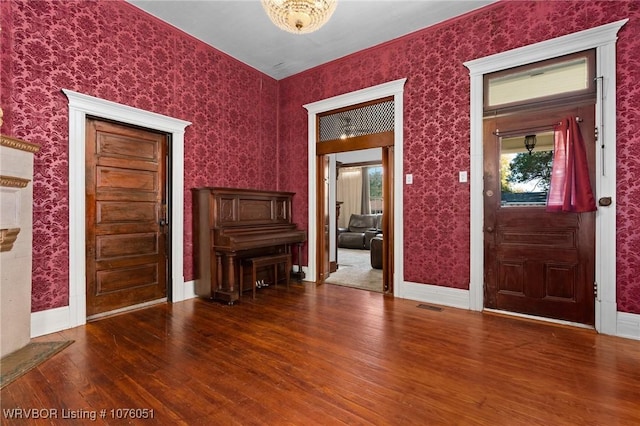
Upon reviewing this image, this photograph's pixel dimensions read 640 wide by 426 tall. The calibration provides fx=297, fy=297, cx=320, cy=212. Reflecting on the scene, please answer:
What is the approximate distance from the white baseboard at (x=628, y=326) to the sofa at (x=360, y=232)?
5420 mm

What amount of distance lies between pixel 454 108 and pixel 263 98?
2842mm

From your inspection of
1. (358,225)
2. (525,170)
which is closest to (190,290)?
(525,170)

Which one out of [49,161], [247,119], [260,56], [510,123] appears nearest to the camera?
[49,161]

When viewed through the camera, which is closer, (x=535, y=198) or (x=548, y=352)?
(x=548, y=352)

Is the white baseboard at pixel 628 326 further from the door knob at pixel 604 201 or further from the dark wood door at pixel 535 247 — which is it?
the door knob at pixel 604 201

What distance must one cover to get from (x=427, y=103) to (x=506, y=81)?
0.81 m

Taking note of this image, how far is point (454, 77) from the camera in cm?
339

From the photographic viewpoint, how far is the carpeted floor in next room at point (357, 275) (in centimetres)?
438

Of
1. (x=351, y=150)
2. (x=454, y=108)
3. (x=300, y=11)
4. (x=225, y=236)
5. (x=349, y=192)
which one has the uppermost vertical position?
(x=300, y=11)

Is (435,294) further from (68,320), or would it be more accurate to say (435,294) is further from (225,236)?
(68,320)

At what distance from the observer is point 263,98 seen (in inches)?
186

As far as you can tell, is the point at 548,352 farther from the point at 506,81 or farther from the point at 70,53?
the point at 70,53

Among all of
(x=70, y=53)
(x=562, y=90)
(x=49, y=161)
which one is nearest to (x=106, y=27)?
(x=70, y=53)

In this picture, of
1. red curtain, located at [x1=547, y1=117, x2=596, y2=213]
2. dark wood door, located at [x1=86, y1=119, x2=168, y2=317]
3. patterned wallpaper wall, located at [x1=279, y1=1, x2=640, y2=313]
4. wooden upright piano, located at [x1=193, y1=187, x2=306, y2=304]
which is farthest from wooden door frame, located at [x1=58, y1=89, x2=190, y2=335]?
red curtain, located at [x1=547, y1=117, x2=596, y2=213]
